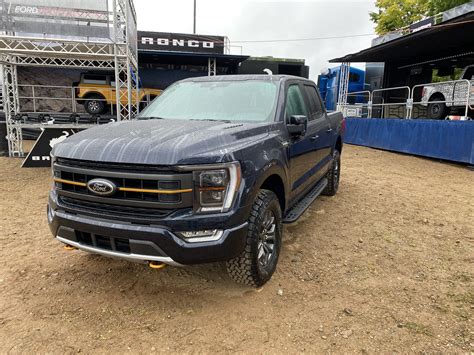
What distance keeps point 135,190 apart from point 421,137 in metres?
10.1

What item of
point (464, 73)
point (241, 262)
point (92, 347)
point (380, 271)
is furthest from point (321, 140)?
point (464, 73)

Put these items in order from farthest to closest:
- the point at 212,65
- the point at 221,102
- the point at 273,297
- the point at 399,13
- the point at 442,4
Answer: the point at 399,13, the point at 212,65, the point at 442,4, the point at 221,102, the point at 273,297

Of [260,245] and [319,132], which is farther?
[319,132]

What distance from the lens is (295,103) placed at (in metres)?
4.23

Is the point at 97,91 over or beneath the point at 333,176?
over

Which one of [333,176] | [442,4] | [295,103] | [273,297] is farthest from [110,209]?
[442,4]

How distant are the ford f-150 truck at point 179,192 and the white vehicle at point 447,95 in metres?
9.43

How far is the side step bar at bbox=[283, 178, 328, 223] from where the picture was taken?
376 centimetres

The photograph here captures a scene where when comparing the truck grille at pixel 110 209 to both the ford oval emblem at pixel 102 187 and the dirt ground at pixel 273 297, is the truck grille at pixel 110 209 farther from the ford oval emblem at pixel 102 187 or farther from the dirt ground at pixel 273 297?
the dirt ground at pixel 273 297

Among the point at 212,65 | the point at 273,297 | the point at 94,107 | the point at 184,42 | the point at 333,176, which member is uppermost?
the point at 184,42

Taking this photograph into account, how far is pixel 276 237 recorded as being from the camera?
11.1 feet

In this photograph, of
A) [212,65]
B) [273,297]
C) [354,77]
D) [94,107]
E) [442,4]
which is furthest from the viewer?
[354,77]

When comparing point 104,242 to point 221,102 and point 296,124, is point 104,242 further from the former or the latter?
point 296,124

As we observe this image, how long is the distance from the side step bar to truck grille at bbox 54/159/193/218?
4.68 feet
